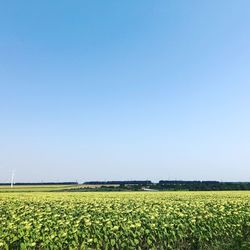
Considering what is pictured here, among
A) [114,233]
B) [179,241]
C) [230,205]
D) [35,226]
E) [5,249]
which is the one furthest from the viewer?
[230,205]

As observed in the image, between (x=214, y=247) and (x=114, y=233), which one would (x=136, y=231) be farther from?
(x=214, y=247)

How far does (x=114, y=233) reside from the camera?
1091 centimetres

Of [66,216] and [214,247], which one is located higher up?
[66,216]

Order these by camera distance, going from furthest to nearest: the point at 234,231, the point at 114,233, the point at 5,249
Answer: the point at 234,231 → the point at 114,233 → the point at 5,249

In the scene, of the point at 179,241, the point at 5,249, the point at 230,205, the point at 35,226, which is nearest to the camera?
the point at 5,249

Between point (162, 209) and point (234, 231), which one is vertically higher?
point (162, 209)

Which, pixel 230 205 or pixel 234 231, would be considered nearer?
pixel 234 231

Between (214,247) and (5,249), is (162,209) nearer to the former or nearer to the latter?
(214,247)

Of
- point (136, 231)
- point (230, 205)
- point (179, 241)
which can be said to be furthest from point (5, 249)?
point (230, 205)

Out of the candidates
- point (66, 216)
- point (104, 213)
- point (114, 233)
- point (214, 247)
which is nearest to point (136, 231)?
point (114, 233)

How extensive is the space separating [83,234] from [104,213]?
199 cm

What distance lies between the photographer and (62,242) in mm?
10031

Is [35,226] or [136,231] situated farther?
[136,231]

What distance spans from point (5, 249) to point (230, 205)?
10.8m
